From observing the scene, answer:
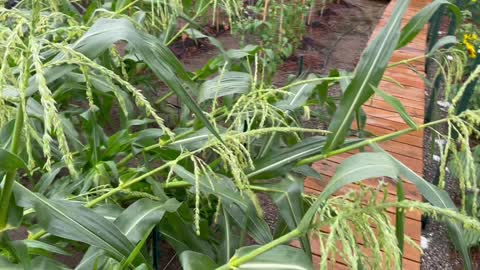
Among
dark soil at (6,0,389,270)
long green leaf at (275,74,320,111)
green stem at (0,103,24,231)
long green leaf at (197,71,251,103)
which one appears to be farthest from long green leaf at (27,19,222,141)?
dark soil at (6,0,389,270)

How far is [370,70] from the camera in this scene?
38.5 inches

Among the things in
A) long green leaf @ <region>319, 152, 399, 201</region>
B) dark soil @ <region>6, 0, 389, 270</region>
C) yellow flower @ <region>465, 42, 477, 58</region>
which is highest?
long green leaf @ <region>319, 152, 399, 201</region>

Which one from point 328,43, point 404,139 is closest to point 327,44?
point 328,43

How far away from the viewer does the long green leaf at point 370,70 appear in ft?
3.18

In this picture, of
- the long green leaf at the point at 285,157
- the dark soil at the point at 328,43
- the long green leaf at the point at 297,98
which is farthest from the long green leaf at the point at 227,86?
the dark soil at the point at 328,43

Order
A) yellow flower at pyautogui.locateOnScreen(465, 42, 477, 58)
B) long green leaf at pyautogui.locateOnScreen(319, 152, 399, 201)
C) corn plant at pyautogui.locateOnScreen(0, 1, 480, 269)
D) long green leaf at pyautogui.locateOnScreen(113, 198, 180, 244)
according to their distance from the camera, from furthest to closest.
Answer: yellow flower at pyautogui.locateOnScreen(465, 42, 477, 58) → long green leaf at pyautogui.locateOnScreen(113, 198, 180, 244) → long green leaf at pyautogui.locateOnScreen(319, 152, 399, 201) → corn plant at pyautogui.locateOnScreen(0, 1, 480, 269)

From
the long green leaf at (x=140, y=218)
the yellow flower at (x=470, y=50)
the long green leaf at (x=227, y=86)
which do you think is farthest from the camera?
the yellow flower at (x=470, y=50)

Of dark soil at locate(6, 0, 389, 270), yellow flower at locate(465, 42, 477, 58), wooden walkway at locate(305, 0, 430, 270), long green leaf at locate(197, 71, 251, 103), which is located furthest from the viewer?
dark soil at locate(6, 0, 389, 270)

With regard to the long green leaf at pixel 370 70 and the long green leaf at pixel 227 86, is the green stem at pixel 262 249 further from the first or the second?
the long green leaf at pixel 227 86

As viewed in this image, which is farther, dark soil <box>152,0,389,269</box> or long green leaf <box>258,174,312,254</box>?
dark soil <box>152,0,389,269</box>

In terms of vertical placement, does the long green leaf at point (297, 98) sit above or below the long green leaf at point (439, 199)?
above

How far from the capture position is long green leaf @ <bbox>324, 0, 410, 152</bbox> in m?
0.97

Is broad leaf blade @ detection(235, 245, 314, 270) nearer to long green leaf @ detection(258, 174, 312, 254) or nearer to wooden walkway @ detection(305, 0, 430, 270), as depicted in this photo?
long green leaf @ detection(258, 174, 312, 254)

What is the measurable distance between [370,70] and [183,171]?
0.45m
